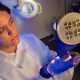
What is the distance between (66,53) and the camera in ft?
4.25

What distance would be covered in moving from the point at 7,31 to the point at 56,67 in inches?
11.0

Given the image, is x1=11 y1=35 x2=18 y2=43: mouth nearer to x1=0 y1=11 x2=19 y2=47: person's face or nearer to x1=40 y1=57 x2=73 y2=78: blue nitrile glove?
x1=0 y1=11 x2=19 y2=47: person's face

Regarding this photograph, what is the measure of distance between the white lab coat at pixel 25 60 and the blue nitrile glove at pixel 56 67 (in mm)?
34

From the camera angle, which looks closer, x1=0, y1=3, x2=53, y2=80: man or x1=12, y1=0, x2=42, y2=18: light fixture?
x1=0, y1=3, x2=53, y2=80: man

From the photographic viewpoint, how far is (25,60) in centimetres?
120

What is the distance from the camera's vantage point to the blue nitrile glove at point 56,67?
1197 mm

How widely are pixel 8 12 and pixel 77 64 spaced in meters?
0.40

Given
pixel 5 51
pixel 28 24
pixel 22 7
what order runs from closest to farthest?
1. pixel 5 51
2. pixel 22 7
3. pixel 28 24

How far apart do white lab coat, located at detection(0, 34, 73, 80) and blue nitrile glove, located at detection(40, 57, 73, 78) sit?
0.11 feet

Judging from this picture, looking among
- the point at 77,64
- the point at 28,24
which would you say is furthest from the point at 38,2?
the point at 77,64

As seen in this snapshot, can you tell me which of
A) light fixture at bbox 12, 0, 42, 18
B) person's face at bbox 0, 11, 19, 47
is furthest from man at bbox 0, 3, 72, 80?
light fixture at bbox 12, 0, 42, 18

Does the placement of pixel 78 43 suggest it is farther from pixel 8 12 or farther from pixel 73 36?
pixel 8 12

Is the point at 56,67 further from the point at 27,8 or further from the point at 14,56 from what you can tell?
the point at 27,8

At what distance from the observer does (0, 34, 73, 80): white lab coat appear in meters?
1.12
